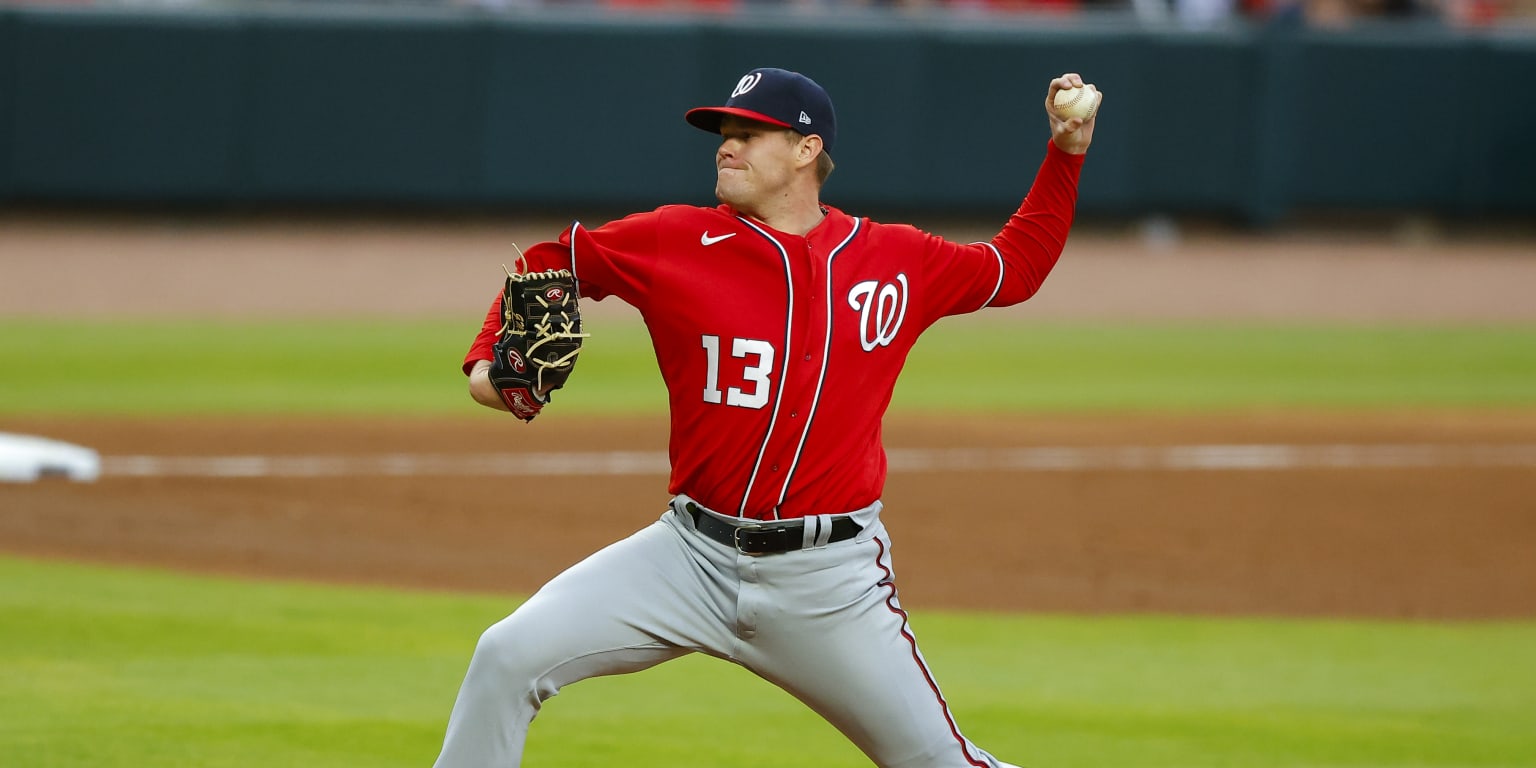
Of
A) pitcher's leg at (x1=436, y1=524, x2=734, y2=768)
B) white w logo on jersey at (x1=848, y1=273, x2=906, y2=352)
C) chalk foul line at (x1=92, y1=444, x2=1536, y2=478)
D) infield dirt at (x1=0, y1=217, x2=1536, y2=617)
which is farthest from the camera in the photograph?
chalk foul line at (x1=92, y1=444, x2=1536, y2=478)

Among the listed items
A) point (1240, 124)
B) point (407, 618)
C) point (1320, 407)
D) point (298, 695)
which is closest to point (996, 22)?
point (1240, 124)

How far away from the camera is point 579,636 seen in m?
3.80

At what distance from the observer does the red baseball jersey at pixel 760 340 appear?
396 centimetres

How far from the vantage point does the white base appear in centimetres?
910

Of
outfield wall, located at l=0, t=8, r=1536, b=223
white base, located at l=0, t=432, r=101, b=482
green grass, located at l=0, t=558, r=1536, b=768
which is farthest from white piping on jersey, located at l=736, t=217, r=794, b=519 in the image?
outfield wall, located at l=0, t=8, r=1536, b=223

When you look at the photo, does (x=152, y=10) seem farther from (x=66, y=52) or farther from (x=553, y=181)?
(x=553, y=181)

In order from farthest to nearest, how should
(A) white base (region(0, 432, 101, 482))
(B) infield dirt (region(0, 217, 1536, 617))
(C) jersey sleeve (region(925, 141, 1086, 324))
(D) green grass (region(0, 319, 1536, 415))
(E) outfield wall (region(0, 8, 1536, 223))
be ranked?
(E) outfield wall (region(0, 8, 1536, 223))
(D) green grass (region(0, 319, 1536, 415))
(A) white base (region(0, 432, 101, 482))
(B) infield dirt (region(0, 217, 1536, 617))
(C) jersey sleeve (region(925, 141, 1086, 324))

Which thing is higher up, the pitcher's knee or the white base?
the pitcher's knee

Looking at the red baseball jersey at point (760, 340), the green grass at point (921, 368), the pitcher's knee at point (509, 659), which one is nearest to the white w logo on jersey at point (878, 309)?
the red baseball jersey at point (760, 340)

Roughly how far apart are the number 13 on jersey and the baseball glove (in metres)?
0.31

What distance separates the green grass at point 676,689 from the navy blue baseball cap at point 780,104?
1960mm

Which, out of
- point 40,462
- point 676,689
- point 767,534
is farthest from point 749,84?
point 40,462

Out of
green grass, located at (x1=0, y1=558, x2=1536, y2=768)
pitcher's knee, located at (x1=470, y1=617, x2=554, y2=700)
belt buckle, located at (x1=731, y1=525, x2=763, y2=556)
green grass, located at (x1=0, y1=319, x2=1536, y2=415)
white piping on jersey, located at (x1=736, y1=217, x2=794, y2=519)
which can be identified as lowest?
green grass, located at (x1=0, y1=319, x2=1536, y2=415)

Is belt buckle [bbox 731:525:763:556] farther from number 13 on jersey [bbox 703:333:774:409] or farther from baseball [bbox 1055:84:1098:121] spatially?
baseball [bbox 1055:84:1098:121]
